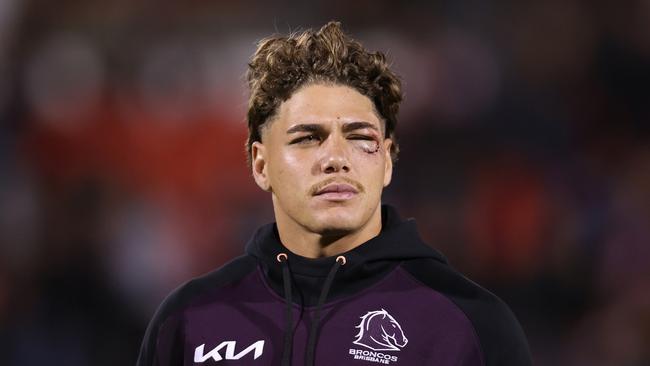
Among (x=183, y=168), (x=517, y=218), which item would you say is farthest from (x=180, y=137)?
(x=517, y=218)

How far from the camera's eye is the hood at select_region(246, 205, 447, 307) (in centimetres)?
275

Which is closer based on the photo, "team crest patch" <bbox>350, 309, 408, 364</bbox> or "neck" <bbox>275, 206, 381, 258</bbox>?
"team crest patch" <bbox>350, 309, 408, 364</bbox>

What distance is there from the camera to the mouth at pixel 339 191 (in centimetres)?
268

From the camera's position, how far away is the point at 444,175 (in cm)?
586

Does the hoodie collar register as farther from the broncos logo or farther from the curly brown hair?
the curly brown hair

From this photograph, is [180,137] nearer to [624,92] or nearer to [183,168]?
[183,168]

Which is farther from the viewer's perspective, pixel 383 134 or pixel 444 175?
pixel 444 175

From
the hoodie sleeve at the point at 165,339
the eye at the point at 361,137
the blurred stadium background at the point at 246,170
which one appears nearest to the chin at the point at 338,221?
the eye at the point at 361,137

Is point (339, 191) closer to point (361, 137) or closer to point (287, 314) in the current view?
point (361, 137)

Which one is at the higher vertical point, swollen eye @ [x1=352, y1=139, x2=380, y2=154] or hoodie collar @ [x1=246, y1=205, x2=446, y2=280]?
swollen eye @ [x1=352, y1=139, x2=380, y2=154]

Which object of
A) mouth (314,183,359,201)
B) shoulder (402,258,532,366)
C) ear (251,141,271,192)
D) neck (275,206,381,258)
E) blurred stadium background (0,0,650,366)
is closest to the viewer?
shoulder (402,258,532,366)

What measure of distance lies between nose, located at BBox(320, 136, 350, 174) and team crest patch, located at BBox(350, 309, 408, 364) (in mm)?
388

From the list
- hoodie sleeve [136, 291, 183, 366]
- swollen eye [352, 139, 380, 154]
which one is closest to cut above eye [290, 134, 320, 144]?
swollen eye [352, 139, 380, 154]

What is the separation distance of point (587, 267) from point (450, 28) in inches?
67.5
